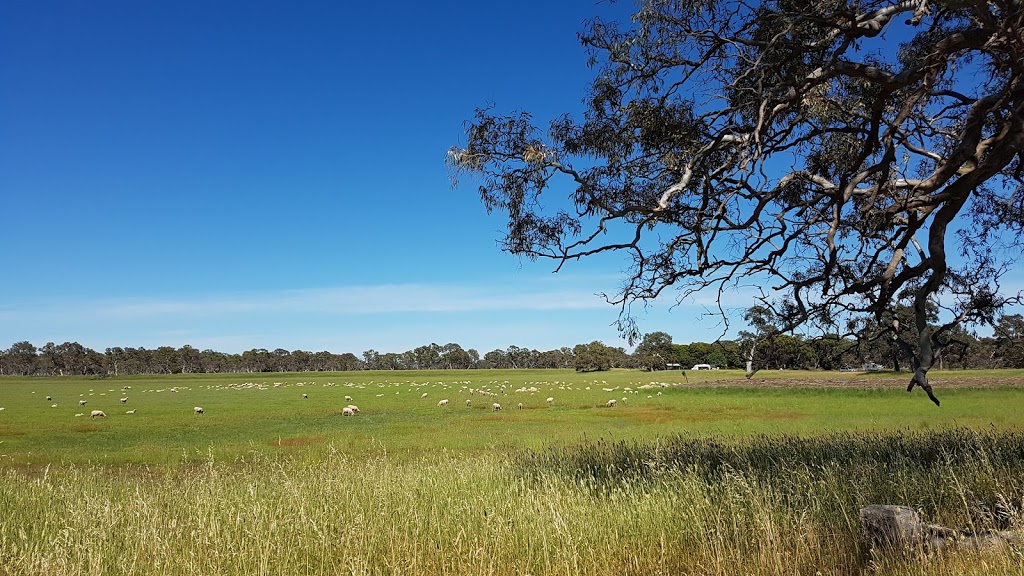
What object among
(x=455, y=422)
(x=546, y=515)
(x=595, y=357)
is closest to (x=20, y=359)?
(x=595, y=357)

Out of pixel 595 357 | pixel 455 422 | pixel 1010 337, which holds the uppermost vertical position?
pixel 595 357

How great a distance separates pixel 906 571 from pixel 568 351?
608 ft

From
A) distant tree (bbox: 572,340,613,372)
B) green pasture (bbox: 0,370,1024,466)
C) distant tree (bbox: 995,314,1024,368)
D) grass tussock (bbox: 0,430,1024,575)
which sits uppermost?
distant tree (bbox: 572,340,613,372)

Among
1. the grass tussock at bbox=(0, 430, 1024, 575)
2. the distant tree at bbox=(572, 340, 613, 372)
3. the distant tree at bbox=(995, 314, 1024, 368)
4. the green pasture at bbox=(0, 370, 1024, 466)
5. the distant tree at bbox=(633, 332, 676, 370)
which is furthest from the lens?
the distant tree at bbox=(572, 340, 613, 372)

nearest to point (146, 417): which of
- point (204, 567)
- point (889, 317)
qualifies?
point (204, 567)

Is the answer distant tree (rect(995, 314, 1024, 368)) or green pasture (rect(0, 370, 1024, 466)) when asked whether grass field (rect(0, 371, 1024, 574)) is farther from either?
green pasture (rect(0, 370, 1024, 466))

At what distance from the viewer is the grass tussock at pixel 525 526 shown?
5.61 metres

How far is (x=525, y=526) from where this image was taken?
6.75m

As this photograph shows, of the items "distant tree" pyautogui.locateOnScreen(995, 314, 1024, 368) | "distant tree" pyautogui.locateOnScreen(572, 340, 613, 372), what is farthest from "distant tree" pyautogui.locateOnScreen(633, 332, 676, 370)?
"distant tree" pyautogui.locateOnScreen(572, 340, 613, 372)

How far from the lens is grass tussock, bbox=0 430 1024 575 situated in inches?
221

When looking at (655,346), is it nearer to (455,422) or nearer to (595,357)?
(455,422)

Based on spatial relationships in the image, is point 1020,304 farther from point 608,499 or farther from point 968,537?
point 608,499

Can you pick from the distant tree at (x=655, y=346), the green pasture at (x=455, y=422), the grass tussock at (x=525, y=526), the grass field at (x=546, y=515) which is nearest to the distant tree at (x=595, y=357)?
the green pasture at (x=455, y=422)

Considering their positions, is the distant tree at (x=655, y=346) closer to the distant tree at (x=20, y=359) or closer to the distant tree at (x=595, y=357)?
the distant tree at (x=595, y=357)
